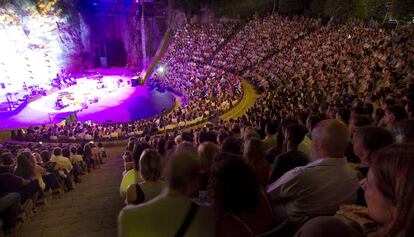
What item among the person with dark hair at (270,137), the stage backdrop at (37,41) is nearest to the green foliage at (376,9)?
the person with dark hair at (270,137)

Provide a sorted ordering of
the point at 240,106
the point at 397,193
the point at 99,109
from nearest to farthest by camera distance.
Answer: the point at 397,193 → the point at 240,106 → the point at 99,109

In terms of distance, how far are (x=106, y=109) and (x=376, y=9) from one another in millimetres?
25876

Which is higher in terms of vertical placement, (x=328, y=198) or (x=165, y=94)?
(x=328, y=198)

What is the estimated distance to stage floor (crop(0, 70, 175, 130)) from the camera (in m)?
26.0

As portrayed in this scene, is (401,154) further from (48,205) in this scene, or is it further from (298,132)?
(48,205)

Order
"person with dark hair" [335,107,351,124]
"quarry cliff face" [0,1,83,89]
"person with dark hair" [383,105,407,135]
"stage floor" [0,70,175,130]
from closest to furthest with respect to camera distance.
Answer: "person with dark hair" [383,105,407,135] → "person with dark hair" [335,107,351,124] → "stage floor" [0,70,175,130] → "quarry cliff face" [0,1,83,89]

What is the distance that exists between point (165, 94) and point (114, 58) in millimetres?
20470

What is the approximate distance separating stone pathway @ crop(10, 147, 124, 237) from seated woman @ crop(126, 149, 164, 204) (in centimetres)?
236

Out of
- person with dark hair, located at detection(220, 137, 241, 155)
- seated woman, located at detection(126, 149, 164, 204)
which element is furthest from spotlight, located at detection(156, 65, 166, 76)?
seated woman, located at detection(126, 149, 164, 204)

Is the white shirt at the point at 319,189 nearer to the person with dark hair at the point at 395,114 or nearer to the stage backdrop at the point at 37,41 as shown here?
the person with dark hair at the point at 395,114

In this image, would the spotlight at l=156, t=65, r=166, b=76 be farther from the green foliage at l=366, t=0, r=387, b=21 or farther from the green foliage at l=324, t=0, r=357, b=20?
the green foliage at l=366, t=0, r=387, b=21

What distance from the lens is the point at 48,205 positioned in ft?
25.9

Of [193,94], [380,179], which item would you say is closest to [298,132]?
[380,179]

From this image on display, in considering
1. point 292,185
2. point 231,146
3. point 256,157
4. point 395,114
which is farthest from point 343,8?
point 292,185
